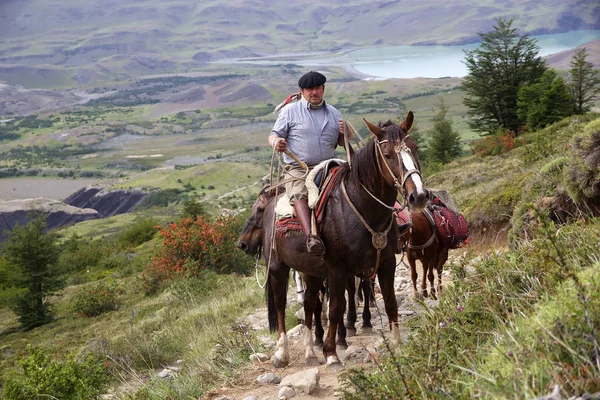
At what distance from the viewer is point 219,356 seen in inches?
289

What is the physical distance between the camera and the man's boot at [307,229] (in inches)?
237

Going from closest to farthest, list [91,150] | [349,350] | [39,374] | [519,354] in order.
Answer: [519,354]
[349,350]
[39,374]
[91,150]

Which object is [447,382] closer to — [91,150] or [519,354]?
[519,354]

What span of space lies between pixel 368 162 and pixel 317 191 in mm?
816

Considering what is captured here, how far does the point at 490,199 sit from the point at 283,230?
8.26 metres

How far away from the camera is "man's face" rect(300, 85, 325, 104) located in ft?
22.2

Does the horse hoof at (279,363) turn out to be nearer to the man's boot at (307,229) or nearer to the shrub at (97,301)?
the man's boot at (307,229)

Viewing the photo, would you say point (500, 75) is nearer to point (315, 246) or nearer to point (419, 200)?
point (315, 246)

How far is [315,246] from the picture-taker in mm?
6020

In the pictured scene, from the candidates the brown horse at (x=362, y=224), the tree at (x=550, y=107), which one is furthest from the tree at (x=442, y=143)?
the brown horse at (x=362, y=224)

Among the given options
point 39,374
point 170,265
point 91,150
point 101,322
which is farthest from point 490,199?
point 91,150

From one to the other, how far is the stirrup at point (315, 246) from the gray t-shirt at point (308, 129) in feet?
4.06

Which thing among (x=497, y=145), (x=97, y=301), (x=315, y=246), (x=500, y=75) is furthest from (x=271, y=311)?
(x=500, y=75)

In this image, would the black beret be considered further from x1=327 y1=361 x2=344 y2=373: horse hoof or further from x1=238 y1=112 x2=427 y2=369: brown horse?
x1=327 y1=361 x2=344 y2=373: horse hoof
